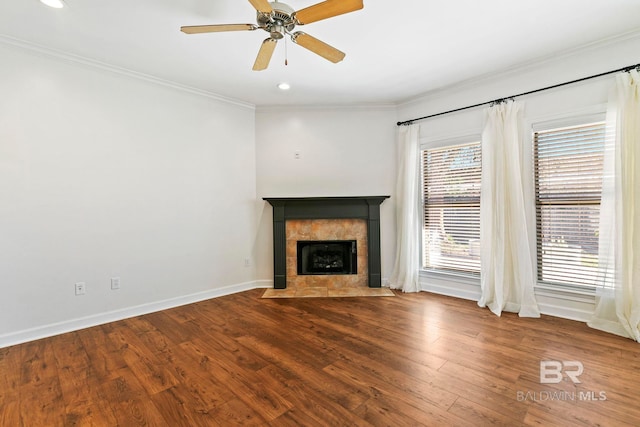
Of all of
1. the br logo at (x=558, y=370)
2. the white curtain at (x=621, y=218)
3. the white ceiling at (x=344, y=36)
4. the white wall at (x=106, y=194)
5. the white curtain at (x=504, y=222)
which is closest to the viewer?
the br logo at (x=558, y=370)

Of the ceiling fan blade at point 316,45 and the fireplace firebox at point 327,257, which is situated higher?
the ceiling fan blade at point 316,45

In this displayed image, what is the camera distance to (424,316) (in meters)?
3.14

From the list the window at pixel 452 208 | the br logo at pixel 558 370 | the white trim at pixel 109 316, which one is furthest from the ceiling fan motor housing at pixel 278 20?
the white trim at pixel 109 316

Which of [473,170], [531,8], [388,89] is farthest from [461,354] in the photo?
[388,89]

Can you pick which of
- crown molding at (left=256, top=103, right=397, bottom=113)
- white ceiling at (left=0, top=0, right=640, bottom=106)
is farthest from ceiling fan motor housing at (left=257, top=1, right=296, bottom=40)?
crown molding at (left=256, top=103, right=397, bottom=113)

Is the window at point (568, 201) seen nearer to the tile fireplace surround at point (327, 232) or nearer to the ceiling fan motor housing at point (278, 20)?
the tile fireplace surround at point (327, 232)

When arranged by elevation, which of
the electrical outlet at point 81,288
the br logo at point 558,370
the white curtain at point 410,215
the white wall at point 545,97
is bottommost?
the br logo at point 558,370

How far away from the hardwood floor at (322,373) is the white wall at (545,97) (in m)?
0.29

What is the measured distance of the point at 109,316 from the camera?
3109 mm

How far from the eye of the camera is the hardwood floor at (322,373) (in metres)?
1.64

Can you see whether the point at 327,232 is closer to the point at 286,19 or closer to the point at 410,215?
the point at 410,215

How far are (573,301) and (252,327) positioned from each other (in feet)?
11.0

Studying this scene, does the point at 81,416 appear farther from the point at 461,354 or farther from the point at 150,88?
the point at 150,88

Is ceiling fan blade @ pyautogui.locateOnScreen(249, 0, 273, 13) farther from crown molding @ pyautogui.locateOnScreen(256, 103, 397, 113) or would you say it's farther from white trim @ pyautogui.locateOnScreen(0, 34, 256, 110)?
crown molding @ pyautogui.locateOnScreen(256, 103, 397, 113)
